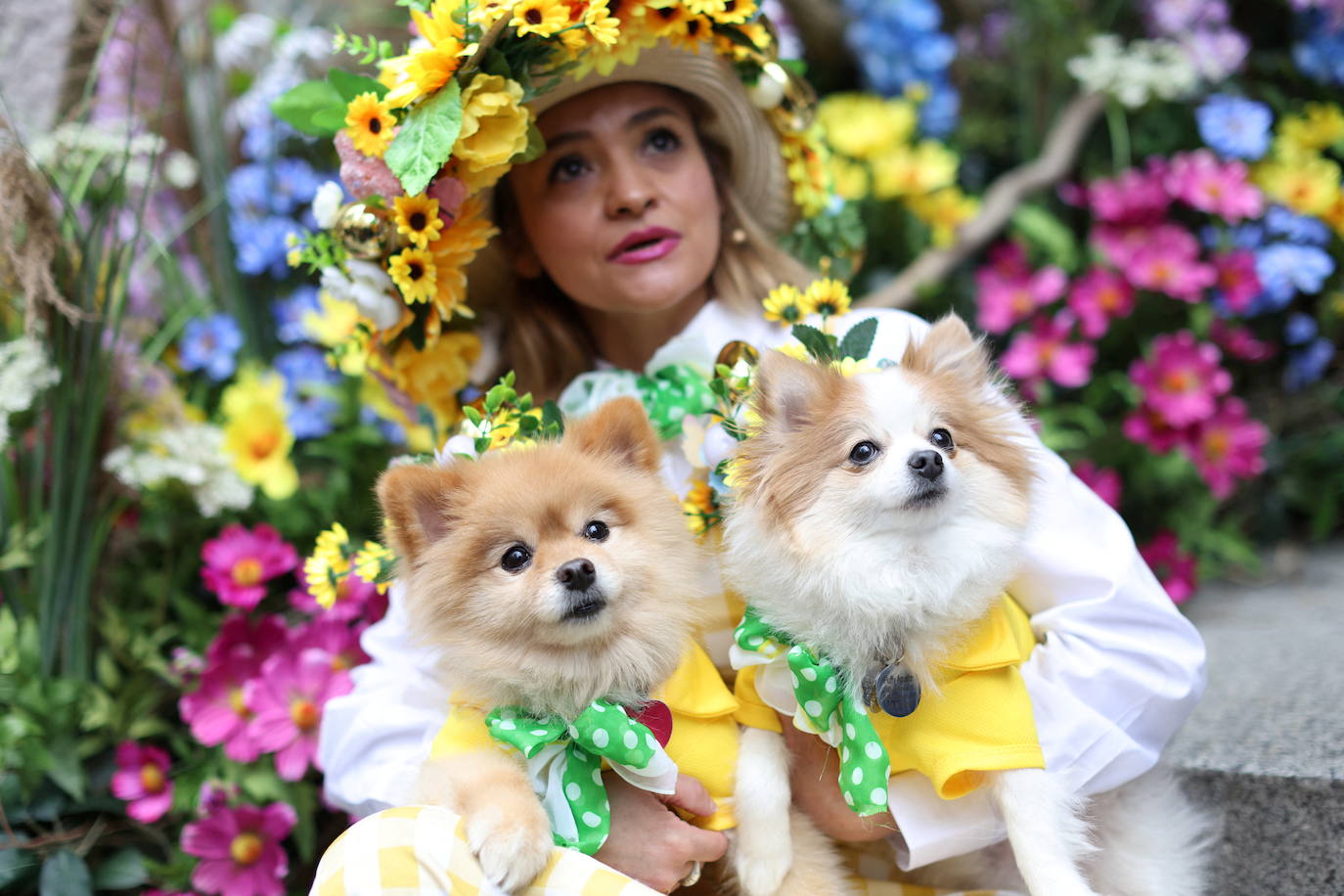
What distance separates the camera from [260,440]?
2.50m

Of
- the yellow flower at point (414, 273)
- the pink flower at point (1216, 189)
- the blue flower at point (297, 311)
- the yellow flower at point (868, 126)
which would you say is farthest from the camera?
the yellow flower at point (868, 126)

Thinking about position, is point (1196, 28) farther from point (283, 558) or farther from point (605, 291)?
point (283, 558)

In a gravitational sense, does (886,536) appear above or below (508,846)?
above

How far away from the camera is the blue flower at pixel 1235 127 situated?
310 cm

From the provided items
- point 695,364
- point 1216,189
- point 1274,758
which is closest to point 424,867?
point 695,364

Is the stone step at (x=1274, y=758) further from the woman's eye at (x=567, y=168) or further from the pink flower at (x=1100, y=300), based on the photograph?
the woman's eye at (x=567, y=168)

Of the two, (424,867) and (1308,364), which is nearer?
(424,867)

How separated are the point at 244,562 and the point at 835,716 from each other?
1.50 m

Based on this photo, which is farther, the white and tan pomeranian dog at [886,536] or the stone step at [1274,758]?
the stone step at [1274,758]

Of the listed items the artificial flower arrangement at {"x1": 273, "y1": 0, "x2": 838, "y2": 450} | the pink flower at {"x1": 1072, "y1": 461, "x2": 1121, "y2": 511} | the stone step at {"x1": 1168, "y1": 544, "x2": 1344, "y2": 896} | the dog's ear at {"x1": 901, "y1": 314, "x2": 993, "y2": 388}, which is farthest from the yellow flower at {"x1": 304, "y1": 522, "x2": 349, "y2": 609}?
the pink flower at {"x1": 1072, "y1": 461, "x2": 1121, "y2": 511}

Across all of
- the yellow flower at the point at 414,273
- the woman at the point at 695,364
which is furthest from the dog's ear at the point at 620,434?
the yellow flower at the point at 414,273

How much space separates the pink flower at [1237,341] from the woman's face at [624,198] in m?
1.86

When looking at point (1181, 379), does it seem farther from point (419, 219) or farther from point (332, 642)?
point (332, 642)

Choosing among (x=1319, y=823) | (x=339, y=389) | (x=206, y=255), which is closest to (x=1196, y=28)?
(x=1319, y=823)
